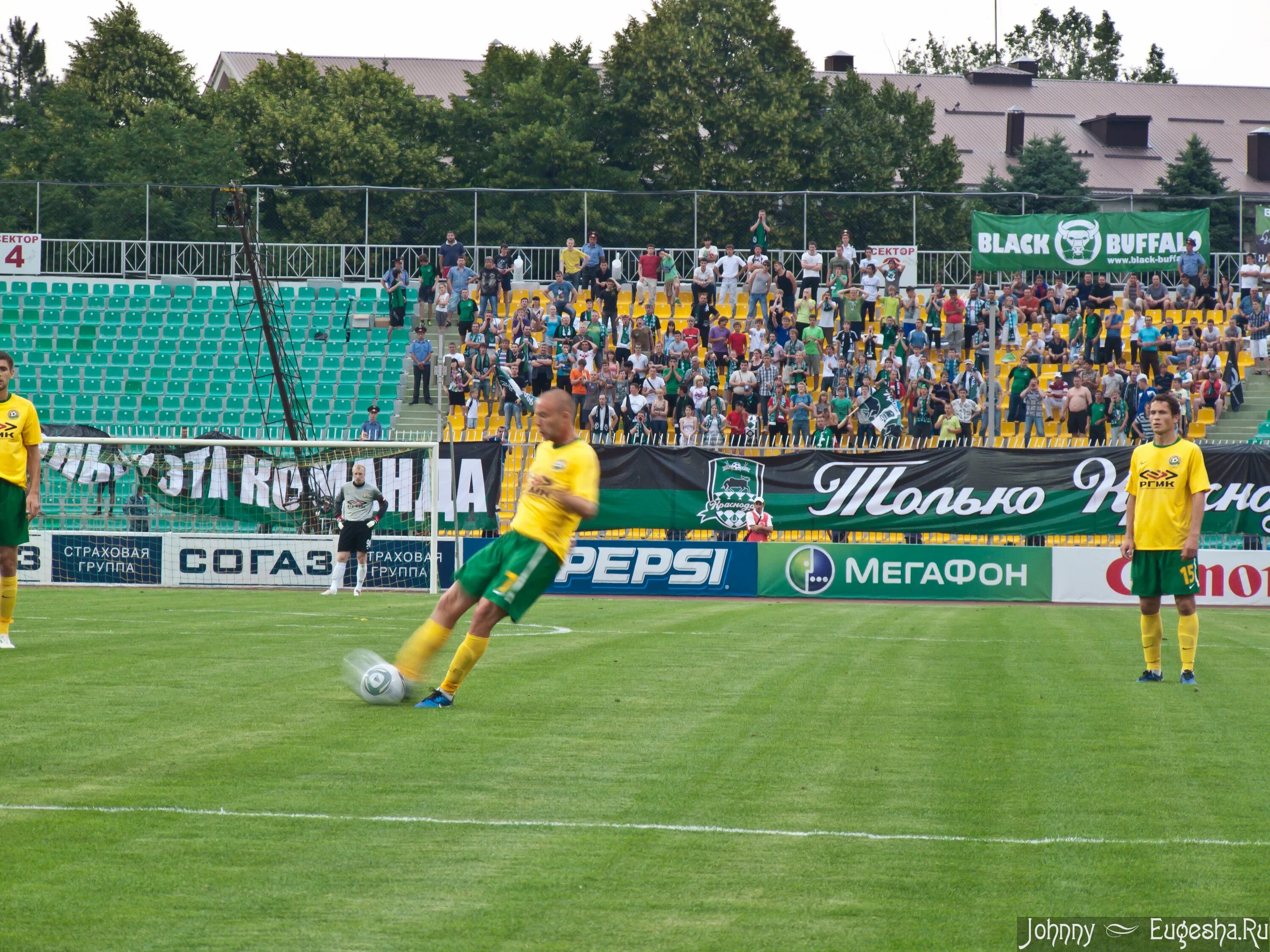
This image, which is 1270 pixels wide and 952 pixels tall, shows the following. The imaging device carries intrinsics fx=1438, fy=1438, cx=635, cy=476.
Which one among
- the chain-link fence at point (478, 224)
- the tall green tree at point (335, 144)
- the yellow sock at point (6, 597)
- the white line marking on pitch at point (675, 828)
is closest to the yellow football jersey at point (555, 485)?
the white line marking on pitch at point (675, 828)

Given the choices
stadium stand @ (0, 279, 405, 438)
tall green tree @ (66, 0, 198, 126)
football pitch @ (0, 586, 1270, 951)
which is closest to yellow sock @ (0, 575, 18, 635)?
football pitch @ (0, 586, 1270, 951)

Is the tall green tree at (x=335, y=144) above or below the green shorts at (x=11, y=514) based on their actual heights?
above

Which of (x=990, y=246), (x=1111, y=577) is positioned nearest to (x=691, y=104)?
(x=990, y=246)

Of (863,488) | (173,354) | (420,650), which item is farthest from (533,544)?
(173,354)

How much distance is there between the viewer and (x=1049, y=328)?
119ft

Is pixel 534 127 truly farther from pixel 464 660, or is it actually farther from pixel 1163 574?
pixel 464 660

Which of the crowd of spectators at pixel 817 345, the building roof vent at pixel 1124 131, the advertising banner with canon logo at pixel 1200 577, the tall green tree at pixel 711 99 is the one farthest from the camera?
the building roof vent at pixel 1124 131

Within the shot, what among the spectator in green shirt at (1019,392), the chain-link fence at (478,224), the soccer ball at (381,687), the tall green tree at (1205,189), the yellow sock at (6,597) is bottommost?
the soccer ball at (381,687)

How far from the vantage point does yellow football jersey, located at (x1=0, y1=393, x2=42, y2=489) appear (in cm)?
1227

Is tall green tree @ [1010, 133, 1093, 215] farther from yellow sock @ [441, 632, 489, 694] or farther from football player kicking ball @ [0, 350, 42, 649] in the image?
yellow sock @ [441, 632, 489, 694]

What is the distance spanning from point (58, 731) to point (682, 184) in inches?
2123

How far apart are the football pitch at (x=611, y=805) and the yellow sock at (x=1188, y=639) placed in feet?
0.67

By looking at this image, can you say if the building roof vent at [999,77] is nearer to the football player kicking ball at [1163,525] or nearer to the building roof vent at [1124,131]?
the building roof vent at [1124,131]

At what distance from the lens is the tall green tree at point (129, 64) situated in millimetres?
63469
